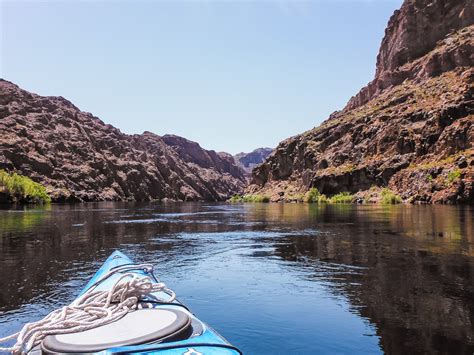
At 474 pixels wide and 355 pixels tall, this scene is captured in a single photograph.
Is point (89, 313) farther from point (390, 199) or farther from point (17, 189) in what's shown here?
point (17, 189)

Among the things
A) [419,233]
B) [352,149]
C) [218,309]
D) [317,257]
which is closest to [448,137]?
[352,149]

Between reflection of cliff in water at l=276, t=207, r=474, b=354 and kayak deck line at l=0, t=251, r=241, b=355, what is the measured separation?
4.79 metres

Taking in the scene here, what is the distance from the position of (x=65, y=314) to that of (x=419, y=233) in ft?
96.9

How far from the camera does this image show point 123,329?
622cm

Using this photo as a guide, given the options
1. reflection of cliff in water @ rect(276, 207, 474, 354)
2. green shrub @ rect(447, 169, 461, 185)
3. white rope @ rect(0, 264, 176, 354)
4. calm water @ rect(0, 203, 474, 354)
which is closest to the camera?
white rope @ rect(0, 264, 176, 354)

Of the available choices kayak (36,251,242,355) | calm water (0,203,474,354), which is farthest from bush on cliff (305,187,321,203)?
kayak (36,251,242,355)

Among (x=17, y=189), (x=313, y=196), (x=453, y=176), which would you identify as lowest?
(x=313, y=196)

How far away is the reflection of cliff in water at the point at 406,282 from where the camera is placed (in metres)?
9.64

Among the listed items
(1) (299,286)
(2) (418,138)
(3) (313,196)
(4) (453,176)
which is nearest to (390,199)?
(4) (453,176)

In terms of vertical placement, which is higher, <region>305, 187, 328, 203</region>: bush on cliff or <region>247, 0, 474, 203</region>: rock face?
<region>247, 0, 474, 203</region>: rock face

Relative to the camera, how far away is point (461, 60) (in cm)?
16350

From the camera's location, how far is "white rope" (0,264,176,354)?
20.0ft

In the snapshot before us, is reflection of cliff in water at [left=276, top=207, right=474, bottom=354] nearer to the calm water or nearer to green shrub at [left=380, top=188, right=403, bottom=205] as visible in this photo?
the calm water

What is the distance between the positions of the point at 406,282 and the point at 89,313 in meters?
11.8
